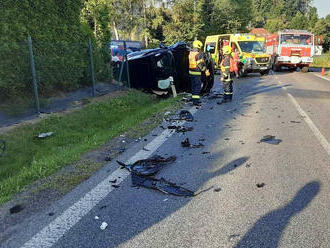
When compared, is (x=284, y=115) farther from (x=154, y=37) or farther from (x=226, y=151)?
(x=154, y=37)

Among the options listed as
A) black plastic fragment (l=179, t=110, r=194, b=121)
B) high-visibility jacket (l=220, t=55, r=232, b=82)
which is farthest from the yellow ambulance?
black plastic fragment (l=179, t=110, r=194, b=121)

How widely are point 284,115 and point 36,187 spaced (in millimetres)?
6204

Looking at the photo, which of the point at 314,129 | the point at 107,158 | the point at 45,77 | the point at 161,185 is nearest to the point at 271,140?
the point at 314,129

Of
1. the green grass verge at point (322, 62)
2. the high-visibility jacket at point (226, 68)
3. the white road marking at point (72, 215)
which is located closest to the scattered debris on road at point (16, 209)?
the white road marking at point (72, 215)

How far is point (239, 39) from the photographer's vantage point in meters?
19.9

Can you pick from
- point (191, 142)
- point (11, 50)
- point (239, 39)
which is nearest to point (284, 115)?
point (191, 142)

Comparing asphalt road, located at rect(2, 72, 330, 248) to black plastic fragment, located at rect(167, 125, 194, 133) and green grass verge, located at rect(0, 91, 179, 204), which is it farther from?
green grass verge, located at rect(0, 91, 179, 204)

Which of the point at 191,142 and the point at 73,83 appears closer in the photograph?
the point at 191,142

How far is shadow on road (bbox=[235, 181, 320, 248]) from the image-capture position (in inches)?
106

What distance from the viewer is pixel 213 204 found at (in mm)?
3410

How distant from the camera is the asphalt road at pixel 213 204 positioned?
2.79m

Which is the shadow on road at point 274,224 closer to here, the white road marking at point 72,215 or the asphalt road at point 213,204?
the asphalt road at point 213,204

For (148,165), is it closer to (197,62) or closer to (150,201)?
(150,201)

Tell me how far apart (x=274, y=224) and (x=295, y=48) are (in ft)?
70.1
